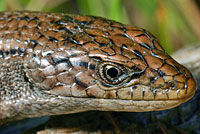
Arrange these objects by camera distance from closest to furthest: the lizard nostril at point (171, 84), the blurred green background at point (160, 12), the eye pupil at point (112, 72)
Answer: the lizard nostril at point (171, 84) → the eye pupil at point (112, 72) → the blurred green background at point (160, 12)

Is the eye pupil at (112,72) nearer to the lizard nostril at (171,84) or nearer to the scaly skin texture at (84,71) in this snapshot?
the scaly skin texture at (84,71)

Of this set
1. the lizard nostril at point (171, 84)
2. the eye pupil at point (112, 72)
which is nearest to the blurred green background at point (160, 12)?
the eye pupil at point (112, 72)

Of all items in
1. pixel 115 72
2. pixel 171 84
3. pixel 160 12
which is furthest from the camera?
pixel 160 12

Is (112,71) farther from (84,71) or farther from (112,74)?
(84,71)

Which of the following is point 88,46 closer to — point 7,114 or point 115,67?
point 115,67

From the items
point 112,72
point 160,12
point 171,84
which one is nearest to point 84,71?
point 112,72

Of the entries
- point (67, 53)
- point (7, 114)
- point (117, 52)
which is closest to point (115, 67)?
point (117, 52)

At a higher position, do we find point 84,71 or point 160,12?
point 160,12

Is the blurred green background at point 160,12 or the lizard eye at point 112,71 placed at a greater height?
the blurred green background at point 160,12
